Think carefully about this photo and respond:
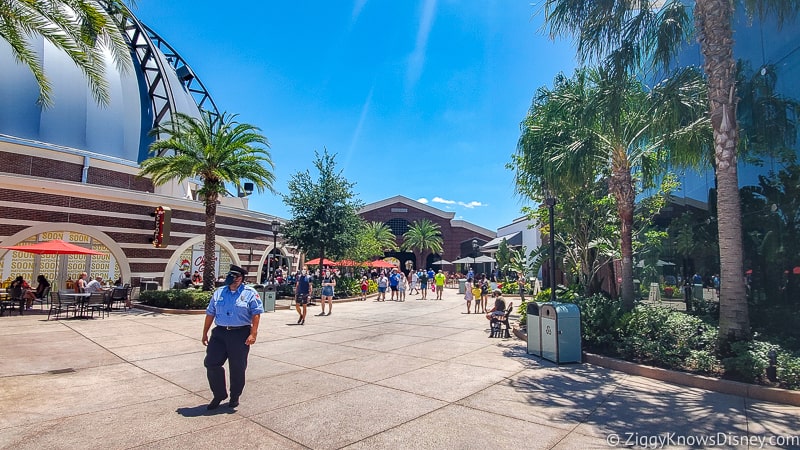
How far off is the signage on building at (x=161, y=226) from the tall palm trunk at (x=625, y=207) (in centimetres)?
2110

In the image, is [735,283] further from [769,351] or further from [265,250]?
[265,250]

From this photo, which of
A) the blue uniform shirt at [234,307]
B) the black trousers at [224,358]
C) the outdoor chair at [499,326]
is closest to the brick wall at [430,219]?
the outdoor chair at [499,326]

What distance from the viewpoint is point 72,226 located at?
63.4 ft

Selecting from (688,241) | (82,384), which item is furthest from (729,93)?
(82,384)

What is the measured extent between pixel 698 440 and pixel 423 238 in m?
49.5

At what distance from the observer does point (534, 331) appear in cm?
877

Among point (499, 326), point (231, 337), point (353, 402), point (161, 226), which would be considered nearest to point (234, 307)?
point (231, 337)

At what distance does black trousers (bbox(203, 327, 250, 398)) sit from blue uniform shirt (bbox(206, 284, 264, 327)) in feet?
0.39

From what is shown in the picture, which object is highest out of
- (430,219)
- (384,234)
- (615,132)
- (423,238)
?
(430,219)

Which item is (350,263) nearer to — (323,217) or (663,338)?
(323,217)

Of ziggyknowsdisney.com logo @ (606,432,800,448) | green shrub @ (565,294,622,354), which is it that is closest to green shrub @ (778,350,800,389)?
ziggyknowsdisney.com logo @ (606,432,800,448)

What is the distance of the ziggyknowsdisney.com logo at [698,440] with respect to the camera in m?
4.32

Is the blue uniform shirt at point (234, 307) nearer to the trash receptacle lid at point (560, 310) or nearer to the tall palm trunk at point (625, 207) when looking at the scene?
the trash receptacle lid at point (560, 310)

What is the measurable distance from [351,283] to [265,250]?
33.2ft
